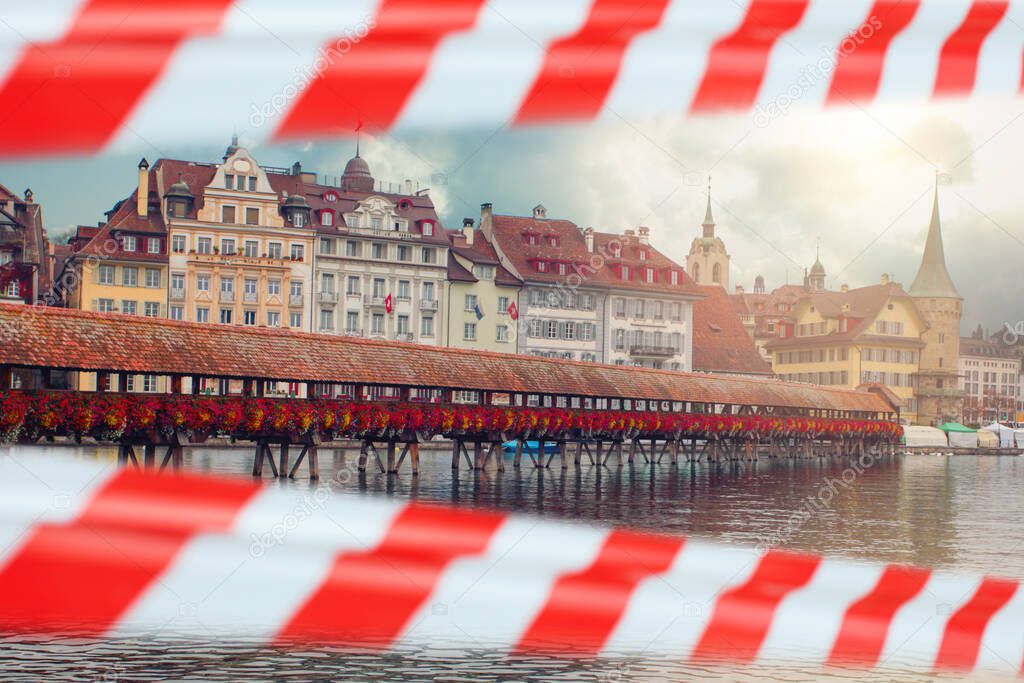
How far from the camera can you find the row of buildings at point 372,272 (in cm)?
6100

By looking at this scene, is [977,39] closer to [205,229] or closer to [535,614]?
[535,614]

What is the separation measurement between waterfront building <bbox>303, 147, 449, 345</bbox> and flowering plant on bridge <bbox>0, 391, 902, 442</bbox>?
2056 centimetres

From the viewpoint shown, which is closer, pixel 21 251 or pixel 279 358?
pixel 279 358

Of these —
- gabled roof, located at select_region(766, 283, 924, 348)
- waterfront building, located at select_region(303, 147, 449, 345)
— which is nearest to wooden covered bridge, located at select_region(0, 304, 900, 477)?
waterfront building, located at select_region(303, 147, 449, 345)

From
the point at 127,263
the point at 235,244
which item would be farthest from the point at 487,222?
the point at 127,263

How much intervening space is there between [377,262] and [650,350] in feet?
62.6

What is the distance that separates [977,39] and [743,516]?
20646mm

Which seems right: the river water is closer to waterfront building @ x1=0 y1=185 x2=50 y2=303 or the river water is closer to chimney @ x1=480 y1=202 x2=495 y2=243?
waterfront building @ x1=0 y1=185 x2=50 y2=303

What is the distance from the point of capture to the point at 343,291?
2667 inches

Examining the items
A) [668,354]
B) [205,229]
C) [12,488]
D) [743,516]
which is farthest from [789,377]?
[12,488]

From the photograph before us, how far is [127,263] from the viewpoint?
2346 inches

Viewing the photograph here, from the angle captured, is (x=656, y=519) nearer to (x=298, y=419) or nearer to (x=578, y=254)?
(x=298, y=419)

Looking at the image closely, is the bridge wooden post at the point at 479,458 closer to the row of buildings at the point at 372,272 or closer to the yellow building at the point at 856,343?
the row of buildings at the point at 372,272

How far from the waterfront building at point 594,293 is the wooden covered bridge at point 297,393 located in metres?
15.7
